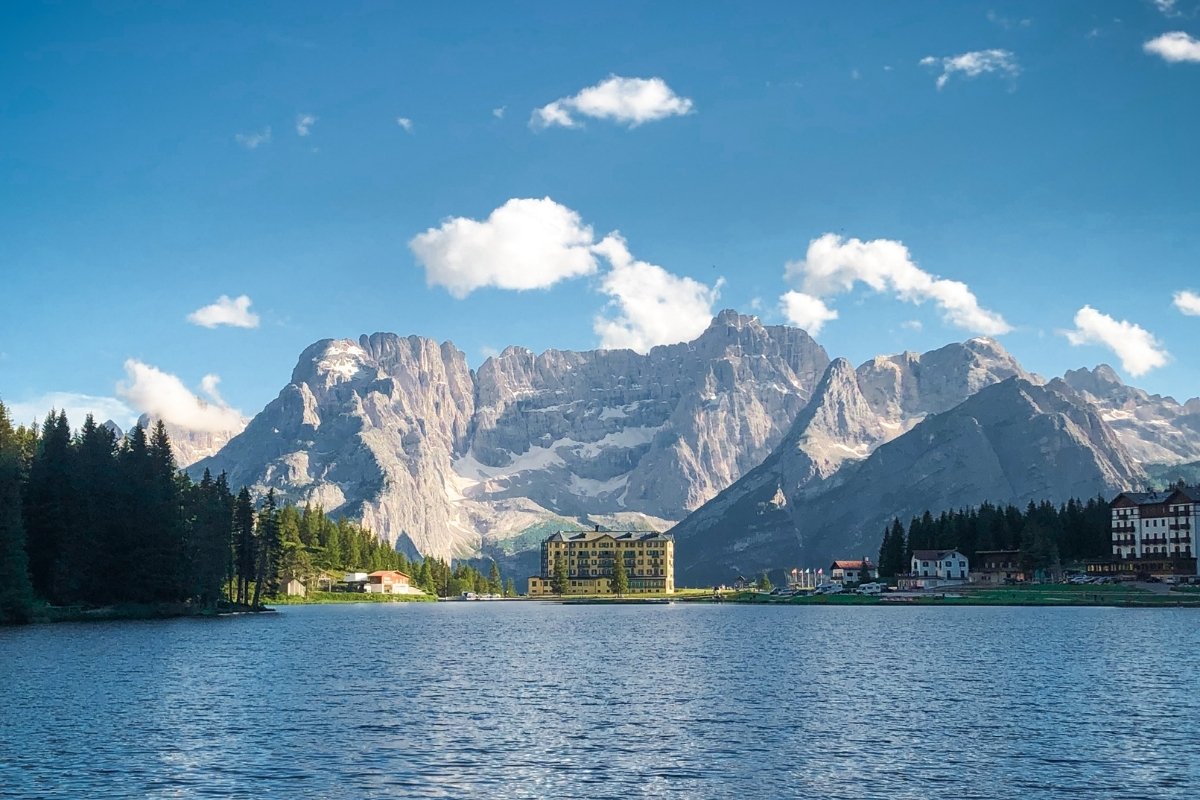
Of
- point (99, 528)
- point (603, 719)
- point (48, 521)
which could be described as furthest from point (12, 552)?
point (603, 719)

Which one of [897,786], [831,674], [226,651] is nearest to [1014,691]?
[831,674]

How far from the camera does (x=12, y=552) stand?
127062 millimetres

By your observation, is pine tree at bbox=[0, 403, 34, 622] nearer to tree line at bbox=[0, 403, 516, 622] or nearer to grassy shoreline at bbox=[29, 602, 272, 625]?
tree line at bbox=[0, 403, 516, 622]

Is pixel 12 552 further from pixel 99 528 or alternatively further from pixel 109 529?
→ pixel 109 529

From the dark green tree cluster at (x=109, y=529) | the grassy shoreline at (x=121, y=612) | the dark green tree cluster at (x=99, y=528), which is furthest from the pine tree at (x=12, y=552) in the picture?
the dark green tree cluster at (x=109, y=529)

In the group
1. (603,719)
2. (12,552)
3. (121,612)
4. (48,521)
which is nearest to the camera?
(603,719)

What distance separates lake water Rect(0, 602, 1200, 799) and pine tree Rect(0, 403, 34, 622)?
13.5 meters

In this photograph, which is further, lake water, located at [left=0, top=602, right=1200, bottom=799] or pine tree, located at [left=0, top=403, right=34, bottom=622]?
pine tree, located at [left=0, top=403, right=34, bottom=622]

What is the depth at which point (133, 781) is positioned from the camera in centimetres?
4634

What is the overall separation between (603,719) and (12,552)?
8842 cm

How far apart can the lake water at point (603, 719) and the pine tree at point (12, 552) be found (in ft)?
44.2

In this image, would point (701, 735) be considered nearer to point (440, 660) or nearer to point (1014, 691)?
point (1014, 691)

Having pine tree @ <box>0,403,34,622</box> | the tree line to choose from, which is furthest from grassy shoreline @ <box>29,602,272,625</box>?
pine tree @ <box>0,403,34,622</box>

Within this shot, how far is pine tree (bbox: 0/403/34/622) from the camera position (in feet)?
415
